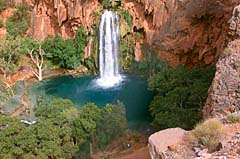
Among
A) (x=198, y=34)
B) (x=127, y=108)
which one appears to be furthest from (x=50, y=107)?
(x=198, y=34)

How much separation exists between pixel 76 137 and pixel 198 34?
46.7 ft

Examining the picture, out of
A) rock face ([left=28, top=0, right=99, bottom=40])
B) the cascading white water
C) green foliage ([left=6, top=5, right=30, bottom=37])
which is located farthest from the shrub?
green foliage ([left=6, top=5, right=30, bottom=37])

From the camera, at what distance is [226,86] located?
1414 centimetres

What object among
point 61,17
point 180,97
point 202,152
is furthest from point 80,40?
point 202,152

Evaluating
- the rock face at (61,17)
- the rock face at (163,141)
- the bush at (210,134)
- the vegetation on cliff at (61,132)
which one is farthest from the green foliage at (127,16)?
the bush at (210,134)

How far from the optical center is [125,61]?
35.2 metres

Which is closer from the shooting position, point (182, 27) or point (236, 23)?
point (236, 23)

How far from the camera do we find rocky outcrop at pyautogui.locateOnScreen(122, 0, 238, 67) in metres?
30.2

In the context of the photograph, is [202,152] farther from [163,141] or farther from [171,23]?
[171,23]

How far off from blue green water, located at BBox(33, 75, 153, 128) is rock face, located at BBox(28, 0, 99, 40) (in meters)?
4.55

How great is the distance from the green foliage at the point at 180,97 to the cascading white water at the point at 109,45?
29.2ft

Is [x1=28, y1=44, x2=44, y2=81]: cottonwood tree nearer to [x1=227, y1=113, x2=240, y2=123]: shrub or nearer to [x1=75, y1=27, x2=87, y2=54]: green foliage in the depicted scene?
[x1=75, y1=27, x2=87, y2=54]: green foliage

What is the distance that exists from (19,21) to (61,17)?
432 centimetres

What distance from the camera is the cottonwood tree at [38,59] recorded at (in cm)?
3466
